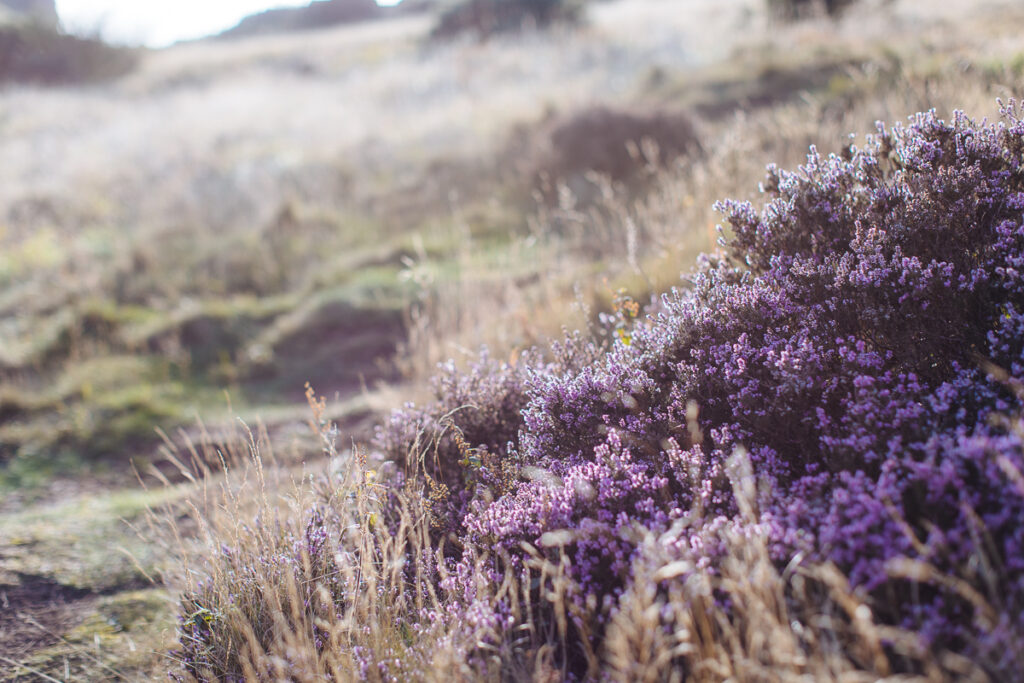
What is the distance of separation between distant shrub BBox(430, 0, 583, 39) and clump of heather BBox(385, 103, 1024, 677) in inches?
852

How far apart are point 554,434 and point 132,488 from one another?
11.1ft

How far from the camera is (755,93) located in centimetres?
1043

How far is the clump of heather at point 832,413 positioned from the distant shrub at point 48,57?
2906cm

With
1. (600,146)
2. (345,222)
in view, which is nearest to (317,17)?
(345,222)

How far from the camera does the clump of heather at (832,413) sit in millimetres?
1604

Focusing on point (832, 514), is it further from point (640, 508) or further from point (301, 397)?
point (301, 397)

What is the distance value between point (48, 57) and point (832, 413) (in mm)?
31862

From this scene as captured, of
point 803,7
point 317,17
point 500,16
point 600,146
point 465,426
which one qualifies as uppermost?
point 317,17

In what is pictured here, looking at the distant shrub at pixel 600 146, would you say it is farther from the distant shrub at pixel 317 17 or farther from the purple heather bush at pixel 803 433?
the distant shrub at pixel 317 17

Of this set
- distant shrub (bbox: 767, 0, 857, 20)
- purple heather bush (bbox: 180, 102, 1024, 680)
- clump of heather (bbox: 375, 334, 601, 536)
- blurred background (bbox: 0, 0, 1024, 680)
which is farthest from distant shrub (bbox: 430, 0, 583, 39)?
purple heather bush (bbox: 180, 102, 1024, 680)

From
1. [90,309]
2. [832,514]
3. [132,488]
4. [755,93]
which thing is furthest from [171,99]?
[832,514]

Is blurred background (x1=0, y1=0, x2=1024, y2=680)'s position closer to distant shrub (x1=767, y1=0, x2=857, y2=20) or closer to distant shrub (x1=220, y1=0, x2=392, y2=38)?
distant shrub (x1=767, y1=0, x2=857, y2=20)

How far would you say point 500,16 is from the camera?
23750 mm

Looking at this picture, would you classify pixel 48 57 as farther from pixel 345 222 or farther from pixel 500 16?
pixel 345 222
